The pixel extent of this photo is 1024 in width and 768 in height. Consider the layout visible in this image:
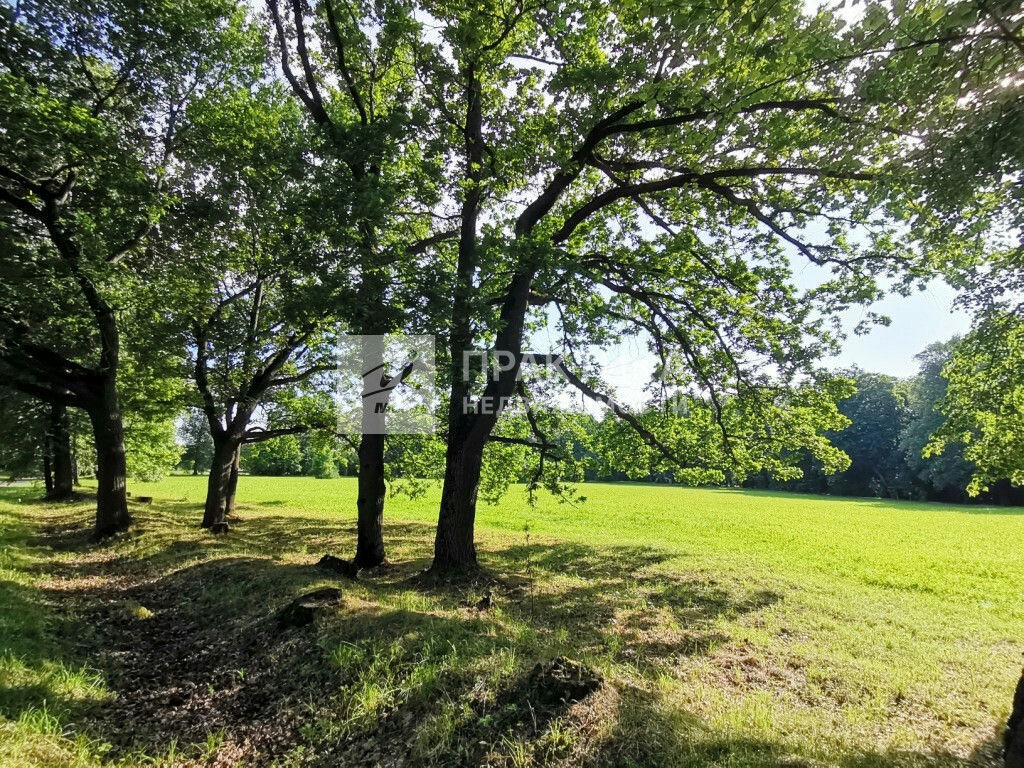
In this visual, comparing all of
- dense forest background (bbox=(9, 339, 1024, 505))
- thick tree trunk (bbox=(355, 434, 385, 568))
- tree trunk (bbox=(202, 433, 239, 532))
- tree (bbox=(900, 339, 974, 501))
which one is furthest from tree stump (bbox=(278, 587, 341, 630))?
tree (bbox=(900, 339, 974, 501))

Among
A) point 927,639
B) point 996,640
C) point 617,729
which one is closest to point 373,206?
point 617,729

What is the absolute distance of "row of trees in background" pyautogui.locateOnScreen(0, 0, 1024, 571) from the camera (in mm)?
4996

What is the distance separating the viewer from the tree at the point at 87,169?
8.87m

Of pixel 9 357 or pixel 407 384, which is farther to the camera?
pixel 407 384

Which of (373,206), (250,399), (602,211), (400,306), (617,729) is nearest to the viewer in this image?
(617,729)

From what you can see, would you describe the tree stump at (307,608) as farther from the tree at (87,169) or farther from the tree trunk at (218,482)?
the tree trunk at (218,482)

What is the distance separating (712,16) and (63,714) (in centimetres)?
808

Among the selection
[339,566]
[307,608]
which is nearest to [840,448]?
[339,566]

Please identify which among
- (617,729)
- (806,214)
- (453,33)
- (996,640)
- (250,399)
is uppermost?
(453,33)

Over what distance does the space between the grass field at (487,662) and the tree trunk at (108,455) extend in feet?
1.81

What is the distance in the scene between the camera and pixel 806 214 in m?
8.45

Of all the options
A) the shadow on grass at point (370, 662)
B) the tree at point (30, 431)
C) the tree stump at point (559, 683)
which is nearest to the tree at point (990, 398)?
the shadow on grass at point (370, 662)

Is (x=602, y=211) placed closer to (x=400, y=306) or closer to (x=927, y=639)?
(x=400, y=306)

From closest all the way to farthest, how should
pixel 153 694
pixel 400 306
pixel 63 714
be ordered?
pixel 63 714, pixel 153 694, pixel 400 306
